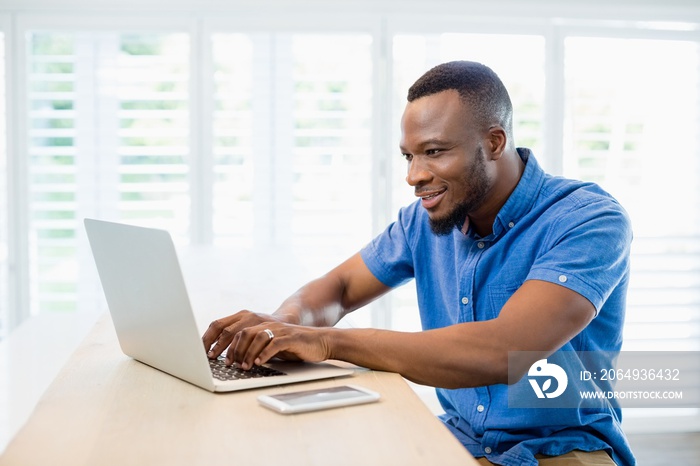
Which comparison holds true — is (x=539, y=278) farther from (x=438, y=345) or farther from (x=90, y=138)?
(x=90, y=138)

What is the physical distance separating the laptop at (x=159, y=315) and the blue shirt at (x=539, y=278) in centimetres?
42

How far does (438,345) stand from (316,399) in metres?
0.29

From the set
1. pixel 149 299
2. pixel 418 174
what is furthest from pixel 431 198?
pixel 149 299

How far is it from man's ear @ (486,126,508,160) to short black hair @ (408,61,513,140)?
0.01 m

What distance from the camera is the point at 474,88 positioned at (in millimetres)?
1550

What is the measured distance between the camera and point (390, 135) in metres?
3.54

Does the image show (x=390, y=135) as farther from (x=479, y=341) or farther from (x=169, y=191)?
(x=479, y=341)

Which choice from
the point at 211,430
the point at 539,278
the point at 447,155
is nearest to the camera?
the point at 211,430

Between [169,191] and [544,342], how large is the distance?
254 cm

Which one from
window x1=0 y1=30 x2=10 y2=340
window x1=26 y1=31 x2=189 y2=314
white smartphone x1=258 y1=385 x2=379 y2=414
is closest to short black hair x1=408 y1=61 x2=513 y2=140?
white smartphone x1=258 y1=385 x2=379 y2=414

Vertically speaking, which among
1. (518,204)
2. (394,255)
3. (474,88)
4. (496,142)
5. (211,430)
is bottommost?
(211,430)

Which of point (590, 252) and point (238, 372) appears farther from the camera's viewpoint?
point (590, 252)

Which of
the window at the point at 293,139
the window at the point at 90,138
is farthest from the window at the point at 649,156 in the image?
the window at the point at 90,138

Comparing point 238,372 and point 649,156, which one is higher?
point 649,156
